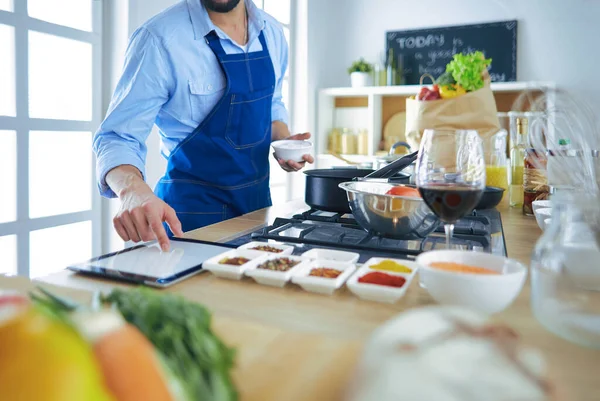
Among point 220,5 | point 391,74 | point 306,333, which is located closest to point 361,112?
point 391,74

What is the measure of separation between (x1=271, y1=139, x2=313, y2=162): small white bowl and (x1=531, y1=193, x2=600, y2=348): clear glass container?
934mm

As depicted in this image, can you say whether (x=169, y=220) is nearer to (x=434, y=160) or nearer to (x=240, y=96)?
(x=434, y=160)

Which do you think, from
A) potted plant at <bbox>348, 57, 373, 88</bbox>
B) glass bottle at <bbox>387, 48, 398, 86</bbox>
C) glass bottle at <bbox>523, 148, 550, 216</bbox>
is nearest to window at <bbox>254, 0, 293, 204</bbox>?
potted plant at <bbox>348, 57, 373, 88</bbox>

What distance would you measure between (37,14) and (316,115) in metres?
2.54

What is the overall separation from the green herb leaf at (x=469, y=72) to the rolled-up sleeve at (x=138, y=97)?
105 centimetres

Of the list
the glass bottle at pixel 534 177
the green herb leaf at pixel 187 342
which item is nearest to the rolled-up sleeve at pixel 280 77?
the glass bottle at pixel 534 177

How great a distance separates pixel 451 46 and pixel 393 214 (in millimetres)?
3362

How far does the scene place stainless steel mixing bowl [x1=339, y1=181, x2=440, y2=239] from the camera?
0.94 m

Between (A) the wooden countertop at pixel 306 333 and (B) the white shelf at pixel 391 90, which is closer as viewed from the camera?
(A) the wooden countertop at pixel 306 333

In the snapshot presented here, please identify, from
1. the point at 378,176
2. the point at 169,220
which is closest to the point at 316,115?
the point at 378,176

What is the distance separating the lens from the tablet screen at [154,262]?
746 millimetres

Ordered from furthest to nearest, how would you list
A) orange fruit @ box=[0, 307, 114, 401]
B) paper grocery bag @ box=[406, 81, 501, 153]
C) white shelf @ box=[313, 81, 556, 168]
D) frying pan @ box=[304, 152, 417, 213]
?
white shelf @ box=[313, 81, 556, 168], paper grocery bag @ box=[406, 81, 501, 153], frying pan @ box=[304, 152, 417, 213], orange fruit @ box=[0, 307, 114, 401]

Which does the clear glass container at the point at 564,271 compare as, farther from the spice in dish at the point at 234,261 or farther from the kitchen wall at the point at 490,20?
the kitchen wall at the point at 490,20

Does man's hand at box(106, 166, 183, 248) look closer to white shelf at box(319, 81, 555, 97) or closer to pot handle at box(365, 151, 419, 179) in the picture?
pot handle at box(365, 151, 419, 179)
